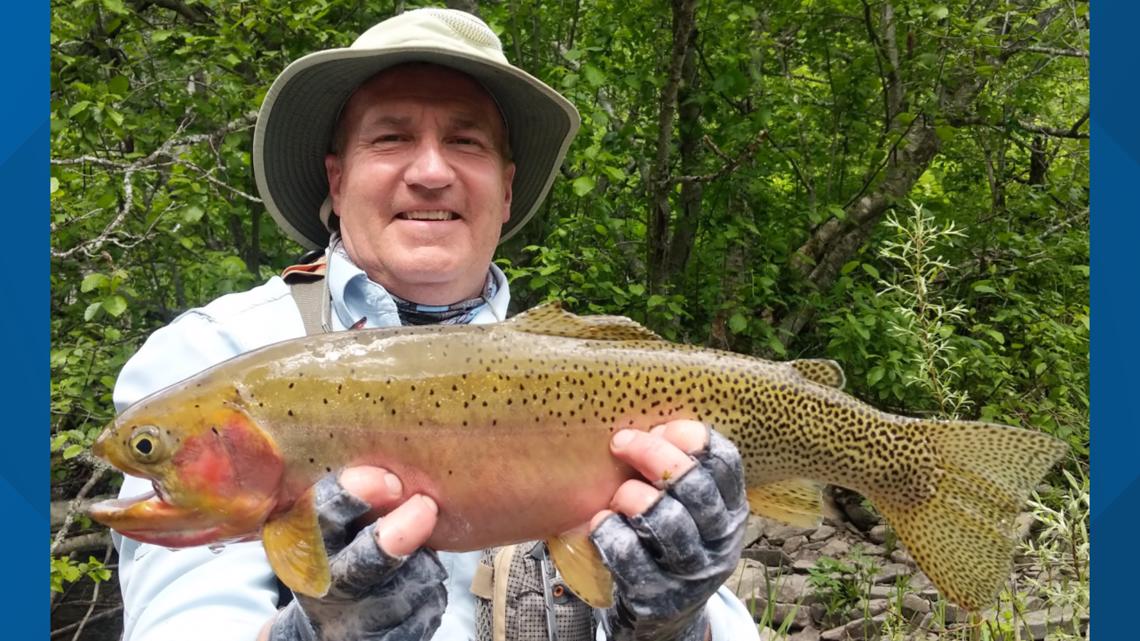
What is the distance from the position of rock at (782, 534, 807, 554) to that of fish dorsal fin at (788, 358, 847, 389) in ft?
15.9

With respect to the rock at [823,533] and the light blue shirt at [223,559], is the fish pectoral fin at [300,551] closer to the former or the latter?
the light blue shirt at [223,559]

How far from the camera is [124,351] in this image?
219 inches

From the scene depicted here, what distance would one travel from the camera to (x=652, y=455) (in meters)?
1.99

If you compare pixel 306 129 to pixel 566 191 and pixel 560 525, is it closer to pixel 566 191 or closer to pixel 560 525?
pixel 560 525

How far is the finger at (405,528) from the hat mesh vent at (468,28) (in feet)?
5.66

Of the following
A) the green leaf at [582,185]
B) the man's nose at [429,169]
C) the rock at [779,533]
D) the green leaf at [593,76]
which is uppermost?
the green leaf at [593,76]

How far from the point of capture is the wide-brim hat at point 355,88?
9.14 feet

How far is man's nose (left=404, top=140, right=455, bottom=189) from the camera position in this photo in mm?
2746

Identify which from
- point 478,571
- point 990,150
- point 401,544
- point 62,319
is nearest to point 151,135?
point 62,319

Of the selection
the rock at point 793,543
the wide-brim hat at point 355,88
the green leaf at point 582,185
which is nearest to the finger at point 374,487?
the wide-brim hat at point 355,88

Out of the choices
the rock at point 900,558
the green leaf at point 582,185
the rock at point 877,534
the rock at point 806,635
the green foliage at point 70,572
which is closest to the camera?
the green foliage at point 70,572

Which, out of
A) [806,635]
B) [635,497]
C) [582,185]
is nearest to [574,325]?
[635,497]

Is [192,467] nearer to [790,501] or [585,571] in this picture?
[585,571]

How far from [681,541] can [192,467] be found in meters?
1.12
